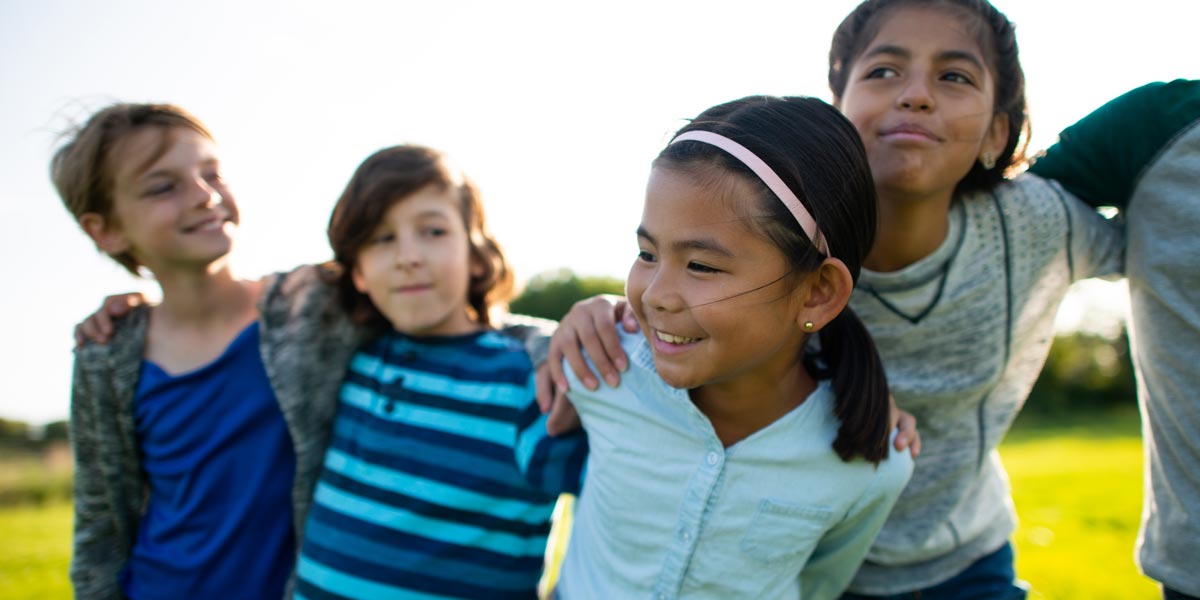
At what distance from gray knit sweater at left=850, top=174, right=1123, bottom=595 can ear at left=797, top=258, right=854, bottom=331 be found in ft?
1.64

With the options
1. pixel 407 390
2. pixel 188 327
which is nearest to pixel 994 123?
pixel 407 390

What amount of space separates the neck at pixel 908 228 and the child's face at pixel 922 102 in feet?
0.12

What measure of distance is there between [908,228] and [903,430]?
563 millimetres

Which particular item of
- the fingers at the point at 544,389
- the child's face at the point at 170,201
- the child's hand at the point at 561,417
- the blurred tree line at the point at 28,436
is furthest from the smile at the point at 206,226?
the blurred tree line at the point at 28,436

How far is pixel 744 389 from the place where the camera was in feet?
6.47

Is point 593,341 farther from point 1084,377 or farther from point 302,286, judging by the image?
point 1084,377

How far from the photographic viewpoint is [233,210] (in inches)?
114

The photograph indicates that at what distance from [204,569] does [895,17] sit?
272 cm

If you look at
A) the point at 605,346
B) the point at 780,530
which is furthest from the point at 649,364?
the point at 780,530

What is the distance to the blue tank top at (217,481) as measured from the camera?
2.68m

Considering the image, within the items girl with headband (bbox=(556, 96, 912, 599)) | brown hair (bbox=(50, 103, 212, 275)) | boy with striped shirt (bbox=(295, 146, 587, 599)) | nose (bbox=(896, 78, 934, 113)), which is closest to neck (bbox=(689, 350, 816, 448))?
girl with headband (bbox=(556, 96, 912, 599))

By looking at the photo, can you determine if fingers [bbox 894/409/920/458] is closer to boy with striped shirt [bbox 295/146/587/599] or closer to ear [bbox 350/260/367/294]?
boy with striped shirt [bbox 295/146/587/599]

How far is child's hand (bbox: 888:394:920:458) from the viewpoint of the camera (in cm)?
201

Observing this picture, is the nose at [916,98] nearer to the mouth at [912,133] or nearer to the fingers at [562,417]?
the mouth at [912,133]
